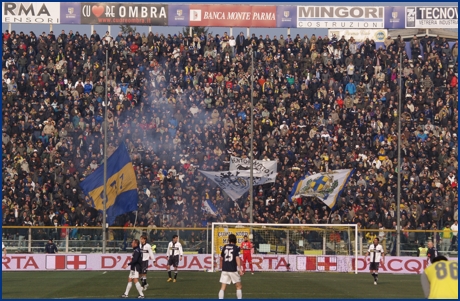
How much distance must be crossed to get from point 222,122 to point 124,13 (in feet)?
46.8

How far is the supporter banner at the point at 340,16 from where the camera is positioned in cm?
6091

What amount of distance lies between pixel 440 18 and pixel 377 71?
9.72 metres

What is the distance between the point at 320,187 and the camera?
1759 inches

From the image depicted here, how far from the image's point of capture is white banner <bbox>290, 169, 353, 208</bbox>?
44625 millimetres

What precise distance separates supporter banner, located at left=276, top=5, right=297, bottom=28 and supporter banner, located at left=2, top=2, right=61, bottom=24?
1345cm

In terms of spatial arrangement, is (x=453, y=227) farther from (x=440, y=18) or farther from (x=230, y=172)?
(x=440, y=18)

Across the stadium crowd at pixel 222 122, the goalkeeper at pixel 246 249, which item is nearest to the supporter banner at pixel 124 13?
the stadium crowd at pixel 222 122

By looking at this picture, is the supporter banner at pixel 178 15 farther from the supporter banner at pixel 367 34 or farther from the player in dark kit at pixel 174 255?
→ the player in dark kit at pixel 174 255

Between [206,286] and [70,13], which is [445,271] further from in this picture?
[70,13]

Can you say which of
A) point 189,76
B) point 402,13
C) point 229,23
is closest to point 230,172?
point 189,76

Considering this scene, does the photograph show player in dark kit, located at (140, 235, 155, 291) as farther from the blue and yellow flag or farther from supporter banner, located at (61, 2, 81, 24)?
supporter banner, located at (61, 2, 81, 24)

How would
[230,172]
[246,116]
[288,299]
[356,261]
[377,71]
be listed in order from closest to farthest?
[288,299]
[356,261]
[230,172]
[246,116]
[377,71]

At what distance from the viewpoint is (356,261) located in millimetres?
41906

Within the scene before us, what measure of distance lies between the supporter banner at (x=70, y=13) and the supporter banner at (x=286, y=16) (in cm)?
1226
